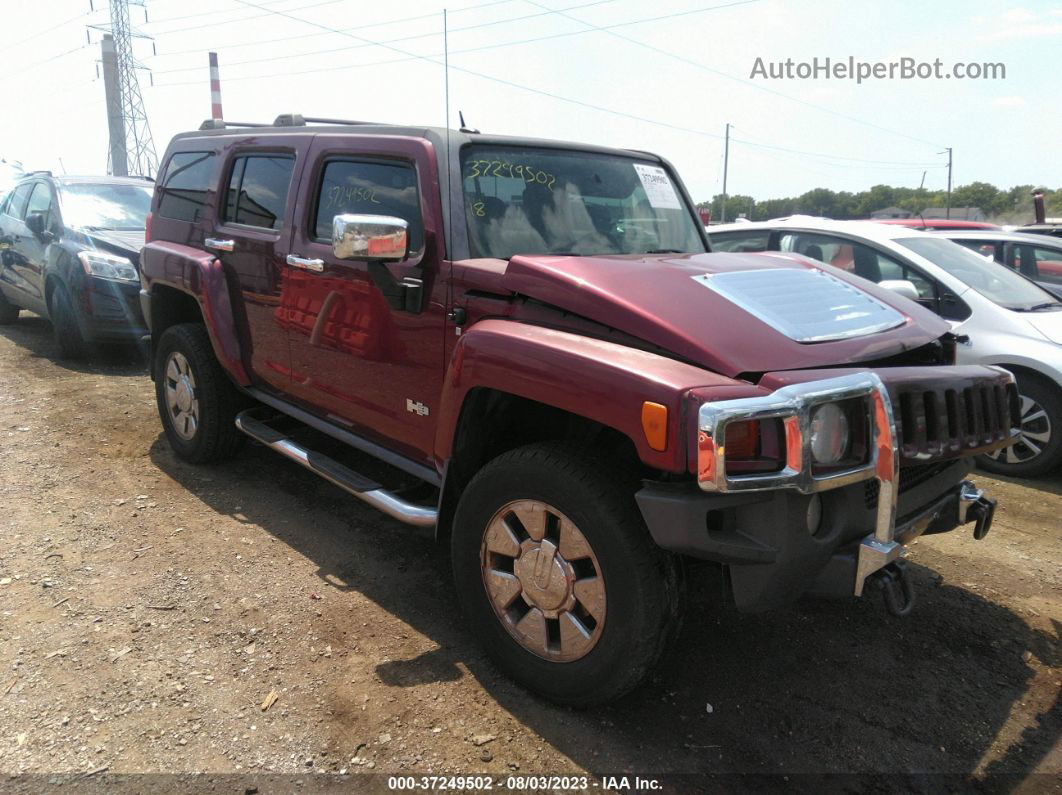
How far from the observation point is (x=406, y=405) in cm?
330

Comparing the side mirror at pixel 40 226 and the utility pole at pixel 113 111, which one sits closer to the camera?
the side mirror at pixel 40 226

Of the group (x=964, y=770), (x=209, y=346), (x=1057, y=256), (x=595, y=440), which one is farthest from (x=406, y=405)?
(x=1057, y=256)

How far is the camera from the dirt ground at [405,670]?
2.46 meters

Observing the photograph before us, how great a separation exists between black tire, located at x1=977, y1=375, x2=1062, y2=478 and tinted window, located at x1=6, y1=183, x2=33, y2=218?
382 inches

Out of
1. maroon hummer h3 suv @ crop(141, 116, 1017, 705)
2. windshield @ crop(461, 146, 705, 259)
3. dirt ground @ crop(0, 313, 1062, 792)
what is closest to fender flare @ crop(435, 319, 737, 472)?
maroon hummer h3 suv @ crop(141, 116, 1017, 705)

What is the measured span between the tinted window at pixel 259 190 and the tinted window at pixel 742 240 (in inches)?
139

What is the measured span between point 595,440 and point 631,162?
5.74 ft

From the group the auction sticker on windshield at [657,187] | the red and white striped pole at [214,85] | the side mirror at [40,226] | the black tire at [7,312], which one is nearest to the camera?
the auction sticker on windshield at [657,187]

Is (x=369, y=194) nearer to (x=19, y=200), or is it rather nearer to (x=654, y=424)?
(x=654, y=424)

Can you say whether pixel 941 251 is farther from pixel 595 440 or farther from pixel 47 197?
pixel 47 197

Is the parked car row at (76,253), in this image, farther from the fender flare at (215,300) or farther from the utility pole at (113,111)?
the utility pole at (113,111)

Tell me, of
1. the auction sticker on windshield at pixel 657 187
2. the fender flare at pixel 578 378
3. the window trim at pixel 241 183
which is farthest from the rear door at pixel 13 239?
the fender flare at pixel 578 378

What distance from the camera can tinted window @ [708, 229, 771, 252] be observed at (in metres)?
6.37

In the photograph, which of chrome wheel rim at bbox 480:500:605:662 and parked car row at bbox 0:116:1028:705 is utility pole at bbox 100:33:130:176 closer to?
parked car row at bbox 0:116:1028:705
